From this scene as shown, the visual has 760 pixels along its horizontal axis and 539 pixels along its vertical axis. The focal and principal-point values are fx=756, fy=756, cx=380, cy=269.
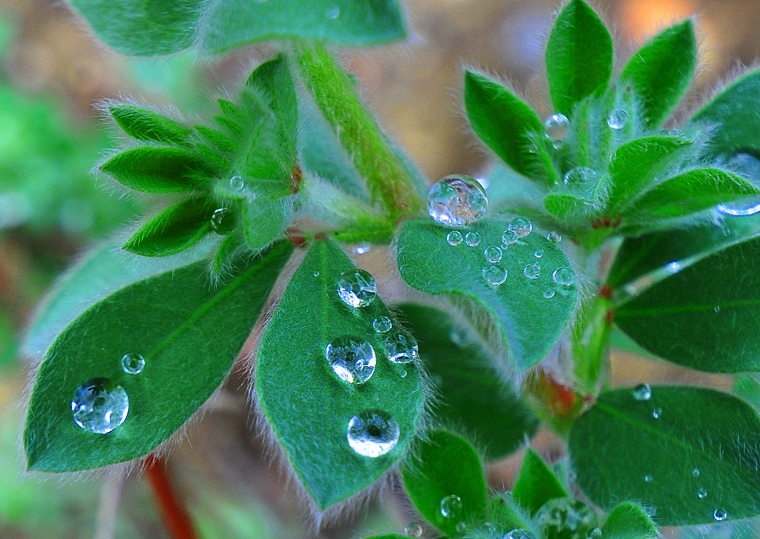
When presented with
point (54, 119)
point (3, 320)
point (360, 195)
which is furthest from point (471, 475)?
point (54, 119)

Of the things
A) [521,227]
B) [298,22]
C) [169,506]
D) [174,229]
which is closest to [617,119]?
[521,227]

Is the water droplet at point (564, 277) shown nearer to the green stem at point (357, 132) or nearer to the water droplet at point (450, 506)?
the green stem at point (357, 132)

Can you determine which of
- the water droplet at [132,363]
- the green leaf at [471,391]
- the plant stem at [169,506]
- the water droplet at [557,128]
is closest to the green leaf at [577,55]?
the water droplet at [557,128]

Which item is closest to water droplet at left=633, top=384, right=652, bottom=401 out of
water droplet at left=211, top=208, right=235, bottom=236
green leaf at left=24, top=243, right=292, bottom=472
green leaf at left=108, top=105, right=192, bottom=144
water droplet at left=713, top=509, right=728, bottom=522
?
water droplet at left=713, top=509, right=728, bottom=522

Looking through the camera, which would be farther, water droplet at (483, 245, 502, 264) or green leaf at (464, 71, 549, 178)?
green leaf at (464, 71, 549, 178)

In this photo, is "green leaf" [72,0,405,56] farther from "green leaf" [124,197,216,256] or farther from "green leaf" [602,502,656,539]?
"green leaf" [602,502,656,539]

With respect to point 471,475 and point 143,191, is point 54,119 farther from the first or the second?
point 471,475
